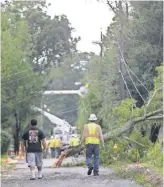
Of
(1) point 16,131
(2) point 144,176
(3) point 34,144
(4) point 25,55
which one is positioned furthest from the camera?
(1) point 16,131

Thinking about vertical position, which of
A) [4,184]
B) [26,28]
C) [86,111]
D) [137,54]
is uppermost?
[26,28]

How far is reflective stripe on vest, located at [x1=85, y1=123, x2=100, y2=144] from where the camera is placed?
1547 cm

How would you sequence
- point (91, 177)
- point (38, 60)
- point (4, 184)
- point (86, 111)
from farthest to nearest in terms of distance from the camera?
point (38, 60)
point (86, 111)
point (91, 177)
point (4, 184)

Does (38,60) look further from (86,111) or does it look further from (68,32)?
(86,111)

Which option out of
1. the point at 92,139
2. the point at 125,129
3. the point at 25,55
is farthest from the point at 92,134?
the point at 25,55

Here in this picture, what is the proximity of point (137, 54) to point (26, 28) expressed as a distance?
15792mm

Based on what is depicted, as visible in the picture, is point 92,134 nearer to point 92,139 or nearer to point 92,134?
point 92,134

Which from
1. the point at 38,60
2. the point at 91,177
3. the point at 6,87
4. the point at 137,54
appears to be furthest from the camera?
the point at 38,60

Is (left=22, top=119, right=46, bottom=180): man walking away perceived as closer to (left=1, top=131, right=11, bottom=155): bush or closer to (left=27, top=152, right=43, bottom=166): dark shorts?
(left=27, top=152, right=43, bottom=166): dark shorts

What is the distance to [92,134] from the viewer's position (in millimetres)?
15516

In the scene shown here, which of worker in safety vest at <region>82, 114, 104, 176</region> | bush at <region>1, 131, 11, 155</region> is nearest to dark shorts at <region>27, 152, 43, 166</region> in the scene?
worker in safety vest at <region>82, 114, 104, 176</region>

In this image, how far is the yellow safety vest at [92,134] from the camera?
50.8 ft

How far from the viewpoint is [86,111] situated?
38219mm

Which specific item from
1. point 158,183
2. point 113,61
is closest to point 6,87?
point 113,61
